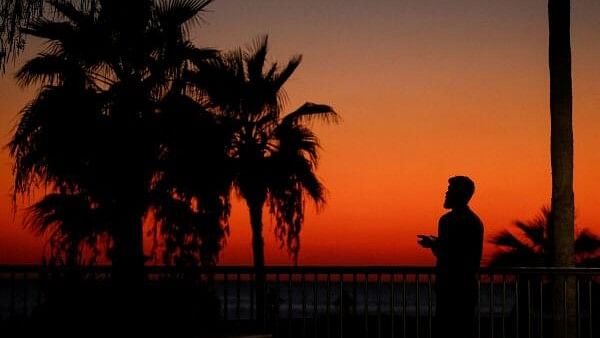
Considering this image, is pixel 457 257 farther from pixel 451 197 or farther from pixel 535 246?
pixel 535 246

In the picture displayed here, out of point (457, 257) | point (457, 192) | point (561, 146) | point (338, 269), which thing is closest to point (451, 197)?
point (457, 192)

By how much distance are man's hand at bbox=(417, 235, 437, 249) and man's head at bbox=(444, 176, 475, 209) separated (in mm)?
338

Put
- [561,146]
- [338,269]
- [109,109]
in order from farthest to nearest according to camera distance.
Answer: [109,109] < [561,146] < [338,269]

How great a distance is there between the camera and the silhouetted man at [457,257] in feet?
29.6

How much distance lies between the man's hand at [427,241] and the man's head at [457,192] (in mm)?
338

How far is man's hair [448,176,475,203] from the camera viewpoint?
29.7 ft

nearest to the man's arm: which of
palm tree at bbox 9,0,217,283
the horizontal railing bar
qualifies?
the horizontal railing bar

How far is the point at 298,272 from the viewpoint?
11.8 meters

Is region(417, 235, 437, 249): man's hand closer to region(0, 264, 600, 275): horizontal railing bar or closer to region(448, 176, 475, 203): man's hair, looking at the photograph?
region(448, 176, 475, 203): man's hair

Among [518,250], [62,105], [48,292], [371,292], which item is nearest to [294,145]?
[518,250]

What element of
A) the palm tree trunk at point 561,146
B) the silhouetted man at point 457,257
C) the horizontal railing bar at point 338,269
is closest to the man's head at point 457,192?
the silhouetted man at point 457,257

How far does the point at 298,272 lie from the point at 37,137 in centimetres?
1147

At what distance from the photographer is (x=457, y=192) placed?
29.6 feet

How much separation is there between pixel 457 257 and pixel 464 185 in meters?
0.65
